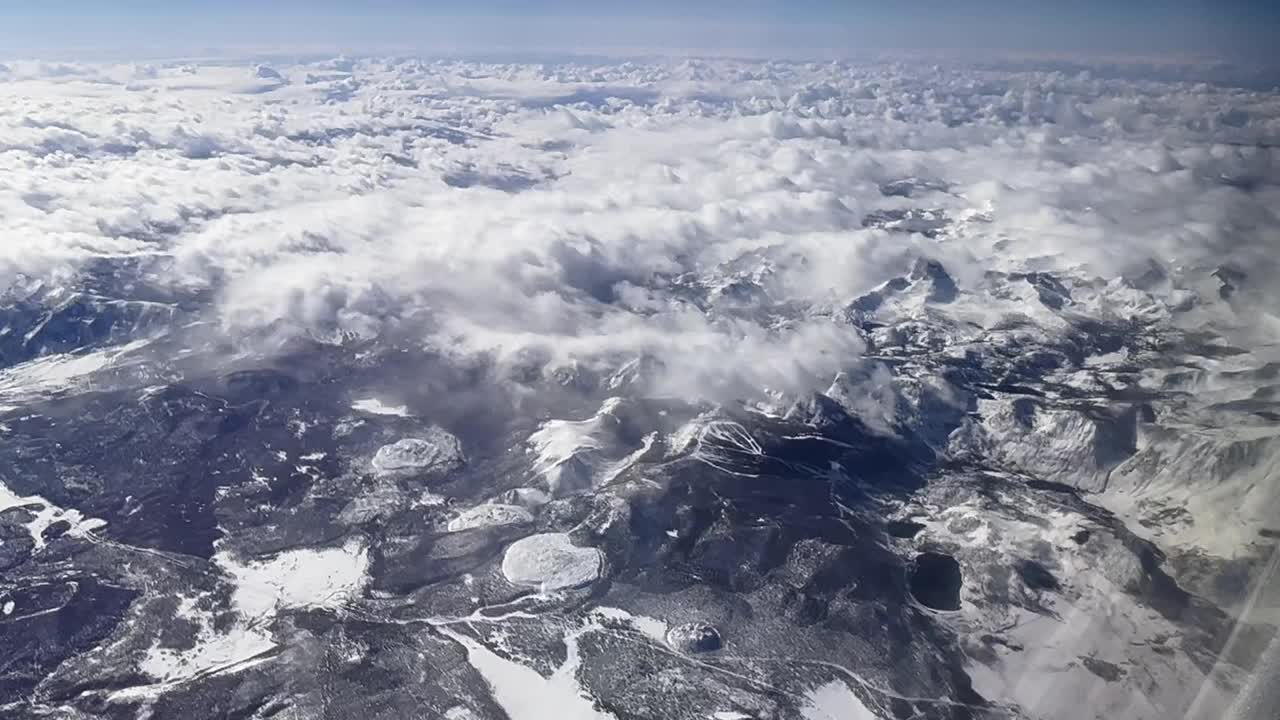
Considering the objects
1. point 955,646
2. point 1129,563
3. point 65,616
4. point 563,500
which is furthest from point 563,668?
point 1129,563

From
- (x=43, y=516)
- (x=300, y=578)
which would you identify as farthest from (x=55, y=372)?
(x=300, y=578)

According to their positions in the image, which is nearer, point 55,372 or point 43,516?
point 43,516

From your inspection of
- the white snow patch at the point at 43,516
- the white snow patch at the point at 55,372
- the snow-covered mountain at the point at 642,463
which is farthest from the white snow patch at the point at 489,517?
the white snow patch at the point at 55,372

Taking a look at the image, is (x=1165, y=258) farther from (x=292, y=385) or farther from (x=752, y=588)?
(x=292, y=385)

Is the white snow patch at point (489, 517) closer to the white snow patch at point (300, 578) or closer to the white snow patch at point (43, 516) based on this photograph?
the white snow patch at point (300, 578)

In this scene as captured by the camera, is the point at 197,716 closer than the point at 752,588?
Yes

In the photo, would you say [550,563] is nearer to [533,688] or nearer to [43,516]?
[533,688]
